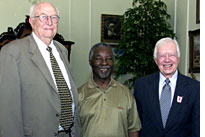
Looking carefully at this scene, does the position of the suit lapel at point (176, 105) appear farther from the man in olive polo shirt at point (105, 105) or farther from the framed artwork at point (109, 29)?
the framed artwork at point (109, 29)

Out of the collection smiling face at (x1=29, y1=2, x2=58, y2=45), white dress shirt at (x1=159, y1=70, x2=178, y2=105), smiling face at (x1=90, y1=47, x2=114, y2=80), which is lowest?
white dress shirt at (x1=159, y1=70, x2=178, y2=105)

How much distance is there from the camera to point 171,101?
6.84 ft

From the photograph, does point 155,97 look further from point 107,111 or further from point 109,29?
point 109,29

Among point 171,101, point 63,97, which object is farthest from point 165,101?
point 63,97

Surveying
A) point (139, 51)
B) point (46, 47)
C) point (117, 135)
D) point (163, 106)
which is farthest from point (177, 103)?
point (139, 51)

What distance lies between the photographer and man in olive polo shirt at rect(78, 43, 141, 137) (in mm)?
2100

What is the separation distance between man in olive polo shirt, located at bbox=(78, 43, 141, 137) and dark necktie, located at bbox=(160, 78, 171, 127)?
24cm

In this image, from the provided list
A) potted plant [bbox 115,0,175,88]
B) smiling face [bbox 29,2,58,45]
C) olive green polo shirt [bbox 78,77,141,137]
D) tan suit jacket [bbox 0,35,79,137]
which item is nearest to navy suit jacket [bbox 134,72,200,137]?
olive green polo shirt [bbox 78,77,141,137]

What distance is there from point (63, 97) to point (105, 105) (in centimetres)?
38

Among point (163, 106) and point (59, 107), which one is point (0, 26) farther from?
point (163, 106)

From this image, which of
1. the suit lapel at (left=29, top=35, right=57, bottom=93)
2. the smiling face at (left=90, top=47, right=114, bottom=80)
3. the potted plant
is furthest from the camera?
the potted plant

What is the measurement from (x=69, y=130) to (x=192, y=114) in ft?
3.15

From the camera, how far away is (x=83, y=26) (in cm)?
502

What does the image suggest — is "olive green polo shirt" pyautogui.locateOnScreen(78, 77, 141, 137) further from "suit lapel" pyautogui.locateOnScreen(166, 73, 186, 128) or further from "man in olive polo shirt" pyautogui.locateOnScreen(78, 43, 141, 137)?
"suit lapel" pyautogui.locateOnScreen(166, 73, 186, 128)
